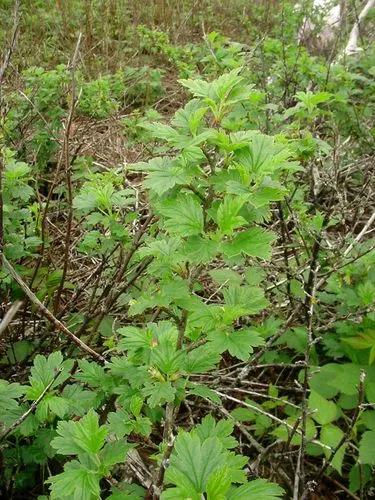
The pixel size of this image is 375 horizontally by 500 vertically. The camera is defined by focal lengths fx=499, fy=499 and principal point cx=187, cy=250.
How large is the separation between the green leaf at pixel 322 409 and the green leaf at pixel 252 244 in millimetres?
990

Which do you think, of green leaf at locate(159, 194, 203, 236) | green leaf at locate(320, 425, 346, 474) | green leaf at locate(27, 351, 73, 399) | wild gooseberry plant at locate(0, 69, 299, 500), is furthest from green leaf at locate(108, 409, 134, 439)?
green leaf at locate(320, 425, 346, 474)


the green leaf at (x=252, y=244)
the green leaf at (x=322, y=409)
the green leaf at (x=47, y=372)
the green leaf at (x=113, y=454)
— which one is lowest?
the green leaf at (x=322, y=409)

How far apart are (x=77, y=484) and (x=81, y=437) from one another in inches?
4.1

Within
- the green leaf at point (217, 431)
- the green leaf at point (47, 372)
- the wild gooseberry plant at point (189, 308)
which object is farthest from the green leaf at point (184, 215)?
the green leaf at point (47, 372)

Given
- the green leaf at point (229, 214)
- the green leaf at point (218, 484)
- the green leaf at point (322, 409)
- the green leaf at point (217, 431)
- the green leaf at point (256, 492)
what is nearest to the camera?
the green leaf at point (218, 484)

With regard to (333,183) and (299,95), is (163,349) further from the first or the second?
(299,95)

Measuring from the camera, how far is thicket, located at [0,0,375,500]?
1147mm

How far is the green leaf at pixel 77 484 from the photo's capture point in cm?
104

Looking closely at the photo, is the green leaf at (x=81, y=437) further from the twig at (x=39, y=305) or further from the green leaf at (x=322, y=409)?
the green leaf at (x=322, y=409)

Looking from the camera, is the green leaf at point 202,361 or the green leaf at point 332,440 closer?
the green leaf at point 202,361

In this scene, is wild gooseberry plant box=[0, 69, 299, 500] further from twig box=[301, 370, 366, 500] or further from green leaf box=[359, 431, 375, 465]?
green leaf box=[359, 431, 375, 465]

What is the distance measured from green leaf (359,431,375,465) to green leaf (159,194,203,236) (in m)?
1.14

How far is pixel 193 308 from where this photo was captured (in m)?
1.20

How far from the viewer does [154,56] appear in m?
6.23
